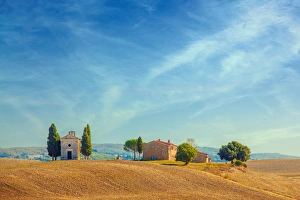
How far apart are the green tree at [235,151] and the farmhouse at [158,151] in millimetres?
37609

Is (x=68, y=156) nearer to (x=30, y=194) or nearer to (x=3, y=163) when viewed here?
(x=3, y=163)

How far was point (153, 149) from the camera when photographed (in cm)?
12006

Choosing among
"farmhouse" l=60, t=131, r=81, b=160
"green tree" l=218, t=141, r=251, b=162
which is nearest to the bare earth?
"farmhouse" l=60, t=131, r=81, b=160

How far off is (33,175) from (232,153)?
3937 inches

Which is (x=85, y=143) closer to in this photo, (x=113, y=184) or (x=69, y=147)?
(x=69, y=147)

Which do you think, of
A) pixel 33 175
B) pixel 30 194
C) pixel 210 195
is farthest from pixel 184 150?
pixel 30 194

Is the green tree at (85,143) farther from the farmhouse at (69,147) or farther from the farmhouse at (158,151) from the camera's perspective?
the farmhouse at (158,151)

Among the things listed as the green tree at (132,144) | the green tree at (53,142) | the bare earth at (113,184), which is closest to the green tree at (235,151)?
the green tree at (132,144)

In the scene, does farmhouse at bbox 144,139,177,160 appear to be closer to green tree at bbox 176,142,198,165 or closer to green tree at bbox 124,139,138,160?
green tree at bbox 124,139,138,160

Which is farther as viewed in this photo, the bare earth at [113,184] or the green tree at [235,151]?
the green tree at [235,151]

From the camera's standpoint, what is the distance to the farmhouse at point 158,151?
386ft

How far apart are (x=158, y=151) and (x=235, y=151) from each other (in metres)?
46.2

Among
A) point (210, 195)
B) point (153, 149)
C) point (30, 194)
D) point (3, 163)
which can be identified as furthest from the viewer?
point (153, 149)

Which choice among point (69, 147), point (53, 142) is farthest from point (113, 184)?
point (53, 142)
